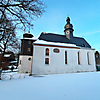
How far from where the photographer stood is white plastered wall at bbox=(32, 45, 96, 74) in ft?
38.6

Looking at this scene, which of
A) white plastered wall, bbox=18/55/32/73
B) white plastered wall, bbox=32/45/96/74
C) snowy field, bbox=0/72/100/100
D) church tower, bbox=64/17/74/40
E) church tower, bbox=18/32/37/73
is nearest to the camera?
snowy field, bbox=0/72/100/100

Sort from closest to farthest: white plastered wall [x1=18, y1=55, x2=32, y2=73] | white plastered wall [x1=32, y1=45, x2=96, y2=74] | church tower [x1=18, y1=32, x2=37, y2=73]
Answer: white plastered wall [x1=32, y1=45, x2=96, y2=74], white plastered wall [x1=18, y1=55, x2=32, y2=73], church tower [x1=18, y1=32, x2=37, y2=73]

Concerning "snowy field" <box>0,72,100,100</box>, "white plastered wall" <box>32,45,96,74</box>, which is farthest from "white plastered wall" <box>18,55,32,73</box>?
"snowy field" <box>0,72,100,100</box>

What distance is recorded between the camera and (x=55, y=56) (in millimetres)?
12820

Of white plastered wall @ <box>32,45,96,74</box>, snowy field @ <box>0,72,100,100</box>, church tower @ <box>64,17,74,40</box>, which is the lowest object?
snowy field @ <box>0,72,100,100</box>

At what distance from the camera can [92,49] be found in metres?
15.9

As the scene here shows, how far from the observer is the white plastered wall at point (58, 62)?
11.8m

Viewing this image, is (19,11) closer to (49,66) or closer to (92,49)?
(49,66)

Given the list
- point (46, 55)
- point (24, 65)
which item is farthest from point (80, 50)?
point (24, 65)

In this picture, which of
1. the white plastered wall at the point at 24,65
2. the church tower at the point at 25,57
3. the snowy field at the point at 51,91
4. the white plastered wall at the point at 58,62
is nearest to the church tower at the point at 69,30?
the white plastered wall at the point at 58,62

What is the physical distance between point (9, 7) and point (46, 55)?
345 inches

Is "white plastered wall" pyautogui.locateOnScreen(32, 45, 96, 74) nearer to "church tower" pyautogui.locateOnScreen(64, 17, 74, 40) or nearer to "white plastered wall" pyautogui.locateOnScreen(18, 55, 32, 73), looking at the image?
"church tower" pyautogui.locateOnScreen(64, 17, 74, 40)

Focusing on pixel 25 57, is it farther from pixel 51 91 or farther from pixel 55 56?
pixel 51 91

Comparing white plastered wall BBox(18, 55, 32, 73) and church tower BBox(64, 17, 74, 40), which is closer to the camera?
white plastered wall BBox(18, 55, 32, 73)
